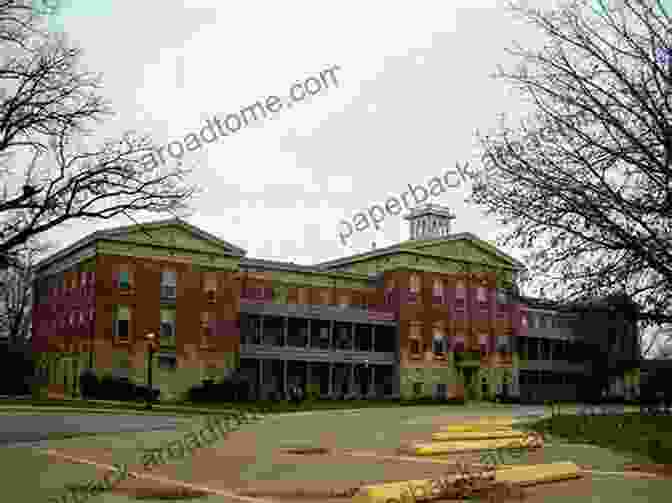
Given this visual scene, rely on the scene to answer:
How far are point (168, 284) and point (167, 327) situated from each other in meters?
3.00

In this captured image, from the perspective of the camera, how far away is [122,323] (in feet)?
186

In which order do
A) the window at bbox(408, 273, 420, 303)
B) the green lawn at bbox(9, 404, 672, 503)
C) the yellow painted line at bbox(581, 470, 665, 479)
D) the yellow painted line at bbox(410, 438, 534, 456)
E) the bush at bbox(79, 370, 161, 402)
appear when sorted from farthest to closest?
the window at bbox(408, 273, 420, 303) < the bush at bbox(79, 370, 161, 402) < the yellow painted line at bbox(410, 438, 534, 456) < the yellow painted line at bbox(581, 470, 665, 479) < the green lawn at bbox(9, 404, 672, 503)

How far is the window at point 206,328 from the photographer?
6031 centimetres

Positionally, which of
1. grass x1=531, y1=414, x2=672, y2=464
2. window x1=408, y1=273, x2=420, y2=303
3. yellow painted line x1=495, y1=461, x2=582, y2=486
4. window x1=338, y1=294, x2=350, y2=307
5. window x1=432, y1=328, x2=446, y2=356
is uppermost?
window x1=408, y1=273, x2=420, y2=303

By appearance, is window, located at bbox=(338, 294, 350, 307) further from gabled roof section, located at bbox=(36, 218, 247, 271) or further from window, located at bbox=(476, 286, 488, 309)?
gabled roof section, located at bbox=(36, 218, 247, 271)

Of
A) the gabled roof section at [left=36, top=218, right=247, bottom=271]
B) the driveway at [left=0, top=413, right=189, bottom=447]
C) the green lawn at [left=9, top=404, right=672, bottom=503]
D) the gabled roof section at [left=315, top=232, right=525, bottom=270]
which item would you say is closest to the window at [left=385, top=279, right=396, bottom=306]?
the gabled roof section at [left=315, top=232, right=525, bottom=270]

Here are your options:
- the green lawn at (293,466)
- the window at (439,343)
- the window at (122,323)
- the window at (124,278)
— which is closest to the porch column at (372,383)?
the window at (439,343)

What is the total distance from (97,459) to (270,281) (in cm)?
5261

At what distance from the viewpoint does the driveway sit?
21812mm

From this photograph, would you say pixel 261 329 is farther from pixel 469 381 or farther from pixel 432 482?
pixel 432 482

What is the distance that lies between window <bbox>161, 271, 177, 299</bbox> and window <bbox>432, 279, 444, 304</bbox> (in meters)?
23.4

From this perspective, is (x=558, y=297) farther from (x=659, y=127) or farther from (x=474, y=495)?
(x=474, y=495)

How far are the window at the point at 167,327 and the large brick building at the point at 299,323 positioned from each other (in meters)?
0.09

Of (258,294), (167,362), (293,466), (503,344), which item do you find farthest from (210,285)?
(293,466)
